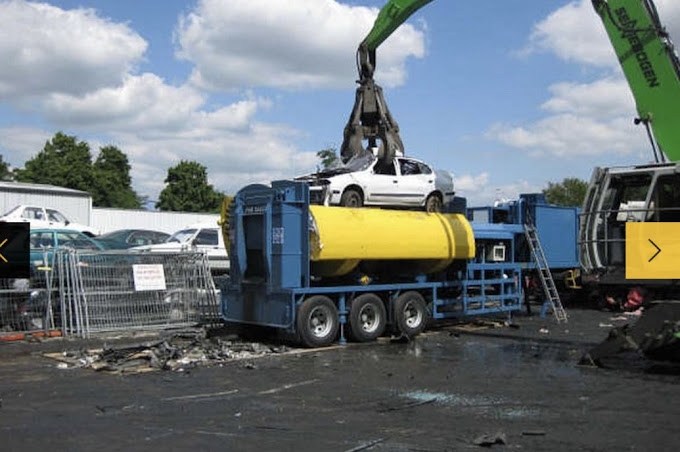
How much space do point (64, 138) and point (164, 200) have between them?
10.3 metres

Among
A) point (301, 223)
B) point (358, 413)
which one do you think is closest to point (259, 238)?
point (301, 223)

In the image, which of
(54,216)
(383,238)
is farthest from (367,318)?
(54,216)

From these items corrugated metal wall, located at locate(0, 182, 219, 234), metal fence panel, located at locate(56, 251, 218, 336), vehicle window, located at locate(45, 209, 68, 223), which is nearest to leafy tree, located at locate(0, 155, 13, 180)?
A: corrugated metal wall, located at locate(0, 182, 219, 234)

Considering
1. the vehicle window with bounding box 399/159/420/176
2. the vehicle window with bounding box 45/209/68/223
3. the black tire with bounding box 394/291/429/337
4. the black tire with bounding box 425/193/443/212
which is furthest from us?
the vehicle window with bounding box 45/209/68/223

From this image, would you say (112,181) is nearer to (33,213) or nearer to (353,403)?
(33,213)

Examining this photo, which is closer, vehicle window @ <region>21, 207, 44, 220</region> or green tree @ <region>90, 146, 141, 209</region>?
vehicle window @ <region>21, 207, 44, 220</region>

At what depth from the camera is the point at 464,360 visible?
11711 millimetres

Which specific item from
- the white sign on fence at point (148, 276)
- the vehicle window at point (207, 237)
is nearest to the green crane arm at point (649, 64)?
the white sign on fence at point (148, 276)

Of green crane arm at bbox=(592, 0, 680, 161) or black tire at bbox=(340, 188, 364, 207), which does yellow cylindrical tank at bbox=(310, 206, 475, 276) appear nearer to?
black tire at bbox=(340, 188, 364, 207)

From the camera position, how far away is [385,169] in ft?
51.5

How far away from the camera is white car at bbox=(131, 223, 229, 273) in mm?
20812

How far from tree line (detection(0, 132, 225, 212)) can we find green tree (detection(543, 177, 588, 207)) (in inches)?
1134

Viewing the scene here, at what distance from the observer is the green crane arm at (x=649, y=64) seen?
592 inches

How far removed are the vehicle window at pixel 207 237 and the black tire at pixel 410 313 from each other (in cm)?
869
